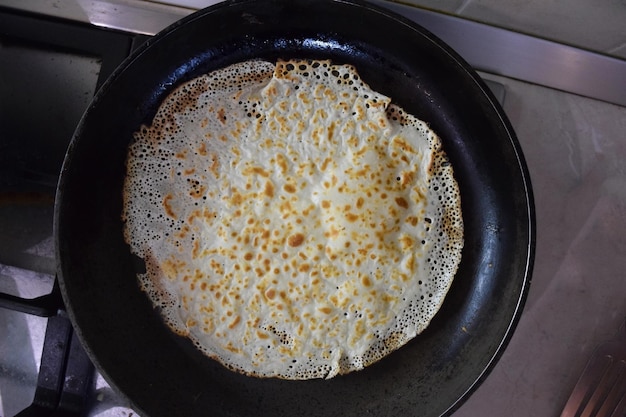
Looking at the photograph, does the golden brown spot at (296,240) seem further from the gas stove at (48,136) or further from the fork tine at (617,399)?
the fork tine at (617,399)

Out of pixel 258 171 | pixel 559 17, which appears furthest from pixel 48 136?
pixel 559 17

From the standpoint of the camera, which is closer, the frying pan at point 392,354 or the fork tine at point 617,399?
the frying pan at point 392,354

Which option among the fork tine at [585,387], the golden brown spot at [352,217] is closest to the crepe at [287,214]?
the golden brown spot at [352,217]

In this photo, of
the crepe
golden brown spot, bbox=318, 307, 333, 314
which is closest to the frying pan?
the crepe

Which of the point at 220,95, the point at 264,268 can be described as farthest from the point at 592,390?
the point at 220,95

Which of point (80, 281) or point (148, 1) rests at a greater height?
point (148, 1)

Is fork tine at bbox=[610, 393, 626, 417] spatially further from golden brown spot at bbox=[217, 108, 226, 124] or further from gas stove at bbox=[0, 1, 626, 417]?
golden brown spot at bbox=[217, 108, 226, 124]

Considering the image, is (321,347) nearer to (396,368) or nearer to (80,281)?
(396,368)
